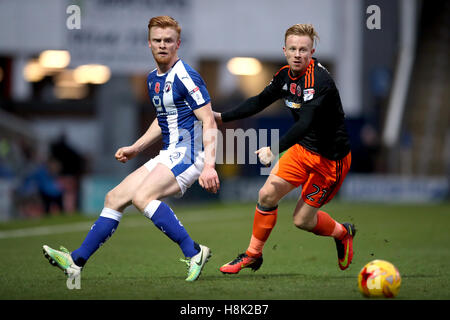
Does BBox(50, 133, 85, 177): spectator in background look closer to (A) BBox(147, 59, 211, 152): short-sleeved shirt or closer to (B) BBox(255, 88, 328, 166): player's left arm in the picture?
(A) BBox(147, 59, 211, 152): short-sleeved shirt

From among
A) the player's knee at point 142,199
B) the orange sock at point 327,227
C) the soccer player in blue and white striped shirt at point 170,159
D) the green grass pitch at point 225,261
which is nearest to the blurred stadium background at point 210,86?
the green grass pitch at point 225,261

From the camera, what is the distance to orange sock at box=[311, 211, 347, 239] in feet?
25.0

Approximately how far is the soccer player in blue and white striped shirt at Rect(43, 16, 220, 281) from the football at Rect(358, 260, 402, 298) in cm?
134

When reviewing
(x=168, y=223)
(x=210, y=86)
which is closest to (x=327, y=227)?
(x=168, y=223)

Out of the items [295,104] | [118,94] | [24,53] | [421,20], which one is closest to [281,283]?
[295,104]

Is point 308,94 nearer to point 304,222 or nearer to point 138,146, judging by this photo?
point 304,222

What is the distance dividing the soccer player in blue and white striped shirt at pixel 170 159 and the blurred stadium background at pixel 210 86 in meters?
9.96

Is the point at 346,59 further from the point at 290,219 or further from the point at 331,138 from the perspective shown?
the point at 331,138

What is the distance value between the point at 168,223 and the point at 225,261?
225cm

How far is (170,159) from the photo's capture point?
6844 millimetres

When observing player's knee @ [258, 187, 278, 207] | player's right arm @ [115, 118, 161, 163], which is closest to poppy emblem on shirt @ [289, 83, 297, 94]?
player's knee @ [258, 187, 278, 207]

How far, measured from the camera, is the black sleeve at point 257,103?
290 inches

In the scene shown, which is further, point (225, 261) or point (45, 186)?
point (45, 186)

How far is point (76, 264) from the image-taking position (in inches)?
261
